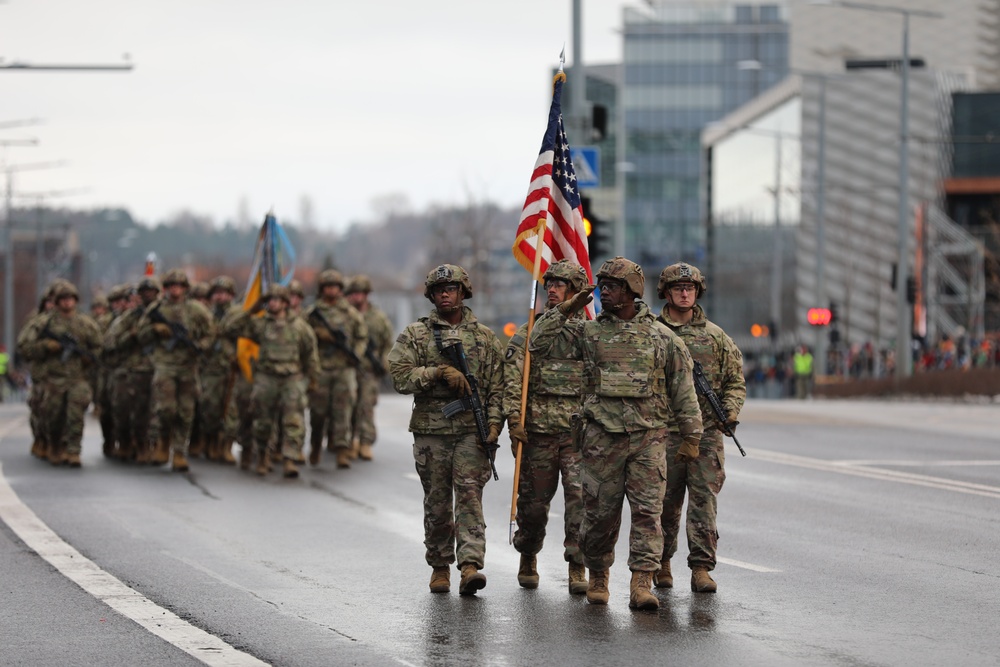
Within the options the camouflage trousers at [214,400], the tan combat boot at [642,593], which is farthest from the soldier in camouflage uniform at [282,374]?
the tan combat boot at [642,593]

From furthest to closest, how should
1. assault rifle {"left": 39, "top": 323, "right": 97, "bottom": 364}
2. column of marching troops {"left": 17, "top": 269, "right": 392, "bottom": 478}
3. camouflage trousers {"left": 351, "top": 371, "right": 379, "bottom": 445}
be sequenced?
camouflage trousers {"left": 351, "top": 371, "right": 379, "bottom": 445}
assault rifle {"left": 39, "top": 323, "right": 97, "bottom": 364}
column of marching troops {"left": 17, "top": 269, "right": 392, "bottom": 478}

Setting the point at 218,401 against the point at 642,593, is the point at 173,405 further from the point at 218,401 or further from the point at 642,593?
the point at 642,593

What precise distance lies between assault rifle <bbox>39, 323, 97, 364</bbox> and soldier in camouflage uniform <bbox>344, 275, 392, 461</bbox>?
10.4 ft

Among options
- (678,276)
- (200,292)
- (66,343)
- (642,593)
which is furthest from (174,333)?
(642,593)

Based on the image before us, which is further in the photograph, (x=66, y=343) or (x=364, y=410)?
(x=364, y=410)

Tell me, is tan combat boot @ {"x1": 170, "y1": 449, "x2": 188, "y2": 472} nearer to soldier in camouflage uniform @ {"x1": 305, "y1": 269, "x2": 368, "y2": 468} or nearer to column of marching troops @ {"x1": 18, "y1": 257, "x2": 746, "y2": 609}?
soldier in camouflage uniform @ {"x1": 305, "y1": 269, "x2": 368, "y2": 468}

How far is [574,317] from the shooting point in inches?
440

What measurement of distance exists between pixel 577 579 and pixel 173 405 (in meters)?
10.4

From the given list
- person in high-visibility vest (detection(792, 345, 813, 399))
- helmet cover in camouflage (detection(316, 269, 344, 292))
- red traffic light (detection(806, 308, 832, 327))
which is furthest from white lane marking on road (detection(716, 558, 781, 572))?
red traffic light (detection(806, 308, 832, 327))

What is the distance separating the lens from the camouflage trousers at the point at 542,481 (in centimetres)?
1105

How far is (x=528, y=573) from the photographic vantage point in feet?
36.5

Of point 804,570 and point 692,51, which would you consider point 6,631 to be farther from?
point 692,51

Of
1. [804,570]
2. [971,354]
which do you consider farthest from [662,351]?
[971,354]

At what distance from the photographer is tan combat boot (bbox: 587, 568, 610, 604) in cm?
1034
